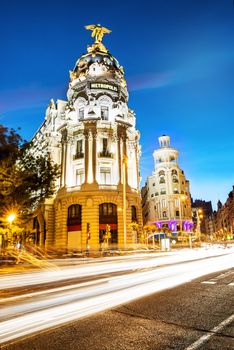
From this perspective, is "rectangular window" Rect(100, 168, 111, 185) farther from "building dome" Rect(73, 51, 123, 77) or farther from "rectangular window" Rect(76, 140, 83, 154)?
"building dome" Rect(73, 51, 123, 77)

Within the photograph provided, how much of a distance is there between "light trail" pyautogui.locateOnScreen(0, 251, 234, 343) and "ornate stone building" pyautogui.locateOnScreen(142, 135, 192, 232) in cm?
6158

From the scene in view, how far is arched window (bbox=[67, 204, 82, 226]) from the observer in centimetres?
3816

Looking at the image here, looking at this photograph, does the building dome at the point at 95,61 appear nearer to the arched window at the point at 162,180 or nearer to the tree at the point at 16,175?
the tree at the point at 16,175

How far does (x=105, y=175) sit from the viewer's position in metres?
41.1

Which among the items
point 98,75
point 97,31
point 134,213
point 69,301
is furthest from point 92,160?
point 69,301

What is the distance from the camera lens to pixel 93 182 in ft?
128

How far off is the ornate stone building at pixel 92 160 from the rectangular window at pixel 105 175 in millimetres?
150

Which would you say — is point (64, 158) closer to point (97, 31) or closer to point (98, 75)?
point (98, 75)

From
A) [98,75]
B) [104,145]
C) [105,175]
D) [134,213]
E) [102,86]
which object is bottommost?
[134,213]

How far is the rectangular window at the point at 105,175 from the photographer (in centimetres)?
4059

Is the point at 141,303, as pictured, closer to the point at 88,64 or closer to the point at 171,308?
the point at 171,308

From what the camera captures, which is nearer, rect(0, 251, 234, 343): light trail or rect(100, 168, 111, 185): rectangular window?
rect(0, 251, 234, 343): light trail

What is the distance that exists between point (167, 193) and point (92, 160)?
122ft

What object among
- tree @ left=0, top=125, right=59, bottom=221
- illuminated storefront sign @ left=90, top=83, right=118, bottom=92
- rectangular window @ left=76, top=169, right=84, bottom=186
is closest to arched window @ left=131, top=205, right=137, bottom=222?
rectangular window @ left=76, top=169, right=84, bottom=186
